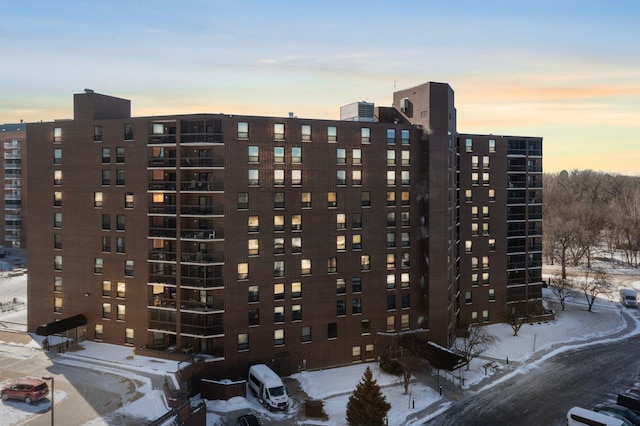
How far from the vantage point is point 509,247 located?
7556 cm

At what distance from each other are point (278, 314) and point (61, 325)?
2238 cm

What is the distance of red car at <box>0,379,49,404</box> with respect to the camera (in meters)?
37.8

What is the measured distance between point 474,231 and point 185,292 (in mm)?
43235

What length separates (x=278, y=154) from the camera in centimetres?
5191

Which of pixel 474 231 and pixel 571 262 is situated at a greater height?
pixel 474 231

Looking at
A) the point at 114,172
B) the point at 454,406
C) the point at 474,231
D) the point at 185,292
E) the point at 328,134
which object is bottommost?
the point at 454,406

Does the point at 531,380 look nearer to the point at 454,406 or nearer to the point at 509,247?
the point at 454,406

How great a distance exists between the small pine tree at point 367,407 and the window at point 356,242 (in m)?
17.4

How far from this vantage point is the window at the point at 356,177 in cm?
5512

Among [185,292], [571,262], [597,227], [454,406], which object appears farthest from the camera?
[597,227]

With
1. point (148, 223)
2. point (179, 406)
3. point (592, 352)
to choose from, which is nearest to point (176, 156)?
point (148, 223)

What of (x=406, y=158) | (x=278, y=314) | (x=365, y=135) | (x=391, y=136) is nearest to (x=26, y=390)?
(x=278, y=314)

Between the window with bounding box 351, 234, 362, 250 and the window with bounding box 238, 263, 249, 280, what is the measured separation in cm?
1242

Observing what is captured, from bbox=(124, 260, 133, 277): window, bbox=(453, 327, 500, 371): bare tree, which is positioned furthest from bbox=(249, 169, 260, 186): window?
bbox=(453, 327, 500, 371): bare tree
